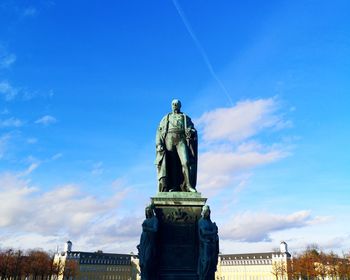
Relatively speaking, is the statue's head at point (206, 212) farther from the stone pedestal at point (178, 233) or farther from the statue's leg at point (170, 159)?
the statue's leg at point (170, 159)

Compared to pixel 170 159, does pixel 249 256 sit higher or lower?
higher

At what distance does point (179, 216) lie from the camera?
11977 millimetres

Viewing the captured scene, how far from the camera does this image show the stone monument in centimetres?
1130

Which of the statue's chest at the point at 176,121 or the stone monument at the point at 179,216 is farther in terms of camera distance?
the statue's chest at the point at 176,121

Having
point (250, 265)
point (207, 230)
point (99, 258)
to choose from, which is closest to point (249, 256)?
point (250, 265)

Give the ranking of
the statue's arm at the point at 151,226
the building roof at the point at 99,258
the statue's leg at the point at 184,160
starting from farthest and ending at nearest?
the building roof at the point at 99,258, the statue's leg at the point at 184,160, the statue's arm at the point at 151,226

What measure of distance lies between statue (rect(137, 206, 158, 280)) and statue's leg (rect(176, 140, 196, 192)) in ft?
5.82

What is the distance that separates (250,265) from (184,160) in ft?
527

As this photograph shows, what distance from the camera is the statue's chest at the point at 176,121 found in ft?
43.5

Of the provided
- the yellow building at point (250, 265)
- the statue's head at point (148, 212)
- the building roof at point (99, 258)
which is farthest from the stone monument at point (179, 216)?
the building roof at point (99, 258)

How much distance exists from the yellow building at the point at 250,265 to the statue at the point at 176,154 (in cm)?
14187

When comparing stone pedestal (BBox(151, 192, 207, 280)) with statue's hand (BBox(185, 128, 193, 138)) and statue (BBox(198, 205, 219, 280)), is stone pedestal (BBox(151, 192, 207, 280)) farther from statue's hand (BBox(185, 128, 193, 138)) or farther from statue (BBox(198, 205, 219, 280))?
statue's hand (BBox(185, 128, 193, 138))

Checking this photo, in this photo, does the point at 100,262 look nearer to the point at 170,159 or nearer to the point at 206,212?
the point at 170,159

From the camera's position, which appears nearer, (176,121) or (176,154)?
(176,154)
